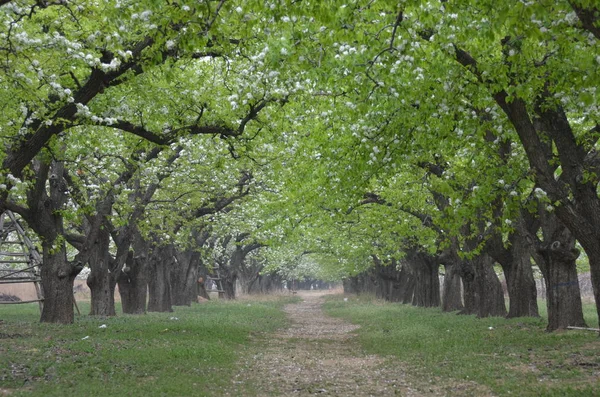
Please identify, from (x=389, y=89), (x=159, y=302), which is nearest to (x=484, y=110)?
(x=389, y=89)

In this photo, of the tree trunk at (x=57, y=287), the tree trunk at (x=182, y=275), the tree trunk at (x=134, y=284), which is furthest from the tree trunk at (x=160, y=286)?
the tree trunk at (x=57, y=287)

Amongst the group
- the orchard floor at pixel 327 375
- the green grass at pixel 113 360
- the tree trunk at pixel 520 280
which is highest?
the tree trunk at pixel 520 280

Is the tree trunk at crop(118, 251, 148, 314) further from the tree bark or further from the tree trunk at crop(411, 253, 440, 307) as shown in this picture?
the tree bark

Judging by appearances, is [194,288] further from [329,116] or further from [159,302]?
[329,116]

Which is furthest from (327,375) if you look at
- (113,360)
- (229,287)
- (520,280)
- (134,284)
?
(229,287)

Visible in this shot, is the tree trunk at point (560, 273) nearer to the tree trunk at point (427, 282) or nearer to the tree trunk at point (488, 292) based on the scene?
the tree trunk at point (488, 292)

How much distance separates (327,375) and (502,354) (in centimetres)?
482

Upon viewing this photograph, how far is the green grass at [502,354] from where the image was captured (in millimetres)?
11789

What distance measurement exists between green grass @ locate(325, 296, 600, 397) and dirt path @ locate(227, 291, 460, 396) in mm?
794

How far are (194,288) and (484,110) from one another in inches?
1648

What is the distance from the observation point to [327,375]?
48.5 feet

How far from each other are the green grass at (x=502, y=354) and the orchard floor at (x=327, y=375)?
62cm

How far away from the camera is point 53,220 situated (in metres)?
21.5

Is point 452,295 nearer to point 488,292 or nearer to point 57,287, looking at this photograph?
point 488,292
